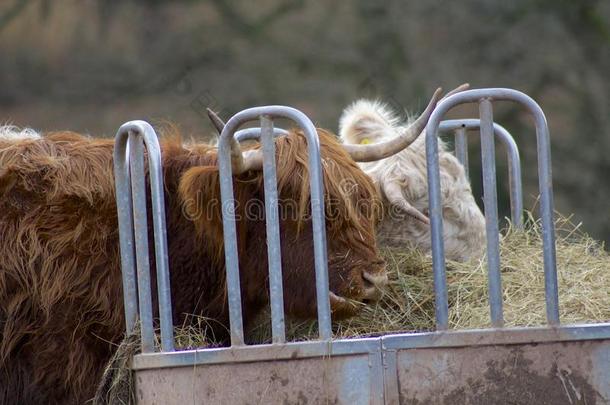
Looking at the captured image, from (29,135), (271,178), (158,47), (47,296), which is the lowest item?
(47,296)

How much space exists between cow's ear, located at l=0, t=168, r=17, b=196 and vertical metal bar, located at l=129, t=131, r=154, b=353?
912mm

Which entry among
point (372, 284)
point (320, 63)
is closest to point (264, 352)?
point (372, 284)

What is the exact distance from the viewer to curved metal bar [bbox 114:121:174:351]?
3414mm

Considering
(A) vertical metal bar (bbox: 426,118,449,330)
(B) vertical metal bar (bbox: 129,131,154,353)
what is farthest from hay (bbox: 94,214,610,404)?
(A) vertical metal bar (bbox: 426,118,449,330)

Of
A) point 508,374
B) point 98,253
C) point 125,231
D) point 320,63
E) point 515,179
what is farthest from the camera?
point 320,63

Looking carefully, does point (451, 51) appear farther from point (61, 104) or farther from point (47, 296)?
point (47, 296)

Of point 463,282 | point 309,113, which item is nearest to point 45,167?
point 463,282

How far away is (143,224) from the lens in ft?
11.6

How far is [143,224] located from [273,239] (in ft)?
1.74

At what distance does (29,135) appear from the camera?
4.73 meters

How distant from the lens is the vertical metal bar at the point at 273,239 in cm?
318

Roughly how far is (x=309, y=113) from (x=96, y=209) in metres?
6.14

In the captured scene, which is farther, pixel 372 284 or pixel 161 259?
pixel 372 284

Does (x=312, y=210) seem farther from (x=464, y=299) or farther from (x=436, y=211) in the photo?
(x=464, y=299)
